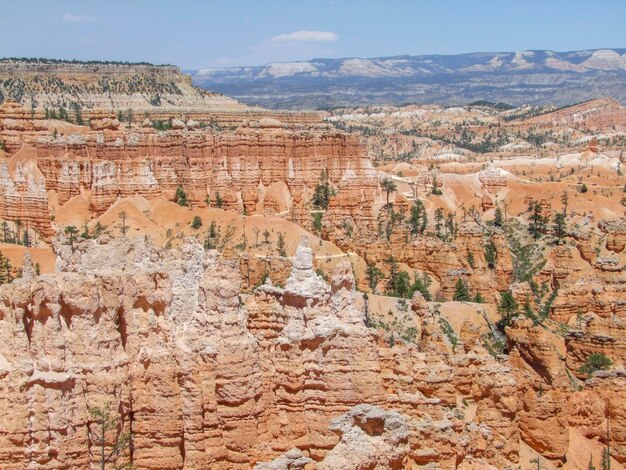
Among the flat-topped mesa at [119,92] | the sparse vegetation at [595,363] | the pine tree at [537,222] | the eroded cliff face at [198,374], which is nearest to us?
the eroded cliff face at [198,374]

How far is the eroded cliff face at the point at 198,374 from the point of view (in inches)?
701

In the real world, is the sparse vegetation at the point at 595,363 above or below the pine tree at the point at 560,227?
below

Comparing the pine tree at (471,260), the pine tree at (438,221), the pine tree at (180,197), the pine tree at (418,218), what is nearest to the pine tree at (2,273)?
the pine tree at (180,197)

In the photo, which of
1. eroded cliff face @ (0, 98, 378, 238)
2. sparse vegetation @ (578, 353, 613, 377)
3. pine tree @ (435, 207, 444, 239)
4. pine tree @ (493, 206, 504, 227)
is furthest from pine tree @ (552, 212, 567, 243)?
sparse vegetation @ (578, 353, 613, 377)

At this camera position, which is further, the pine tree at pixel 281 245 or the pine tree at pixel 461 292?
the pine tree at pixel 281 245

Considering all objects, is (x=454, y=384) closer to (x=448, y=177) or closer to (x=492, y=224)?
(x=492, y=224)

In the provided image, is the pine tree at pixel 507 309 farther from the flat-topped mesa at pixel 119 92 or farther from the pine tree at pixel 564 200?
the flat-topped mesa at pixel 119 92

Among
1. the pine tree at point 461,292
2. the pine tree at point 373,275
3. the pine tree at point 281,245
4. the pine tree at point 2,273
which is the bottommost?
the pine tree at point 461,292

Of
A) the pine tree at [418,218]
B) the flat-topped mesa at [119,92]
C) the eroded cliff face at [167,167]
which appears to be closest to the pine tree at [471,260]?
the pine tree at [418,218]

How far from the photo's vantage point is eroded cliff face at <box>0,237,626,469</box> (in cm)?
1781

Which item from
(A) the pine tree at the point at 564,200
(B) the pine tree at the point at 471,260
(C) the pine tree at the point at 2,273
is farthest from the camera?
(A) the pine tree at the point at 564,200

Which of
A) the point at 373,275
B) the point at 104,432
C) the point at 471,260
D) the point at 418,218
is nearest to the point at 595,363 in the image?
the point at 373,275

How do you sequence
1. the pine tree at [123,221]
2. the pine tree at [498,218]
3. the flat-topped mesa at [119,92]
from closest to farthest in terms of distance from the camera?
the pine tree at [123,221] < the pine tree at [498,218] < the flat-topped mesa at [119,92]

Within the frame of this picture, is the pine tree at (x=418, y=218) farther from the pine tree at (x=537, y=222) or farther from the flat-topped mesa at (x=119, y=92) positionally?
the flat-topped mesa at (x=119, y=92)
